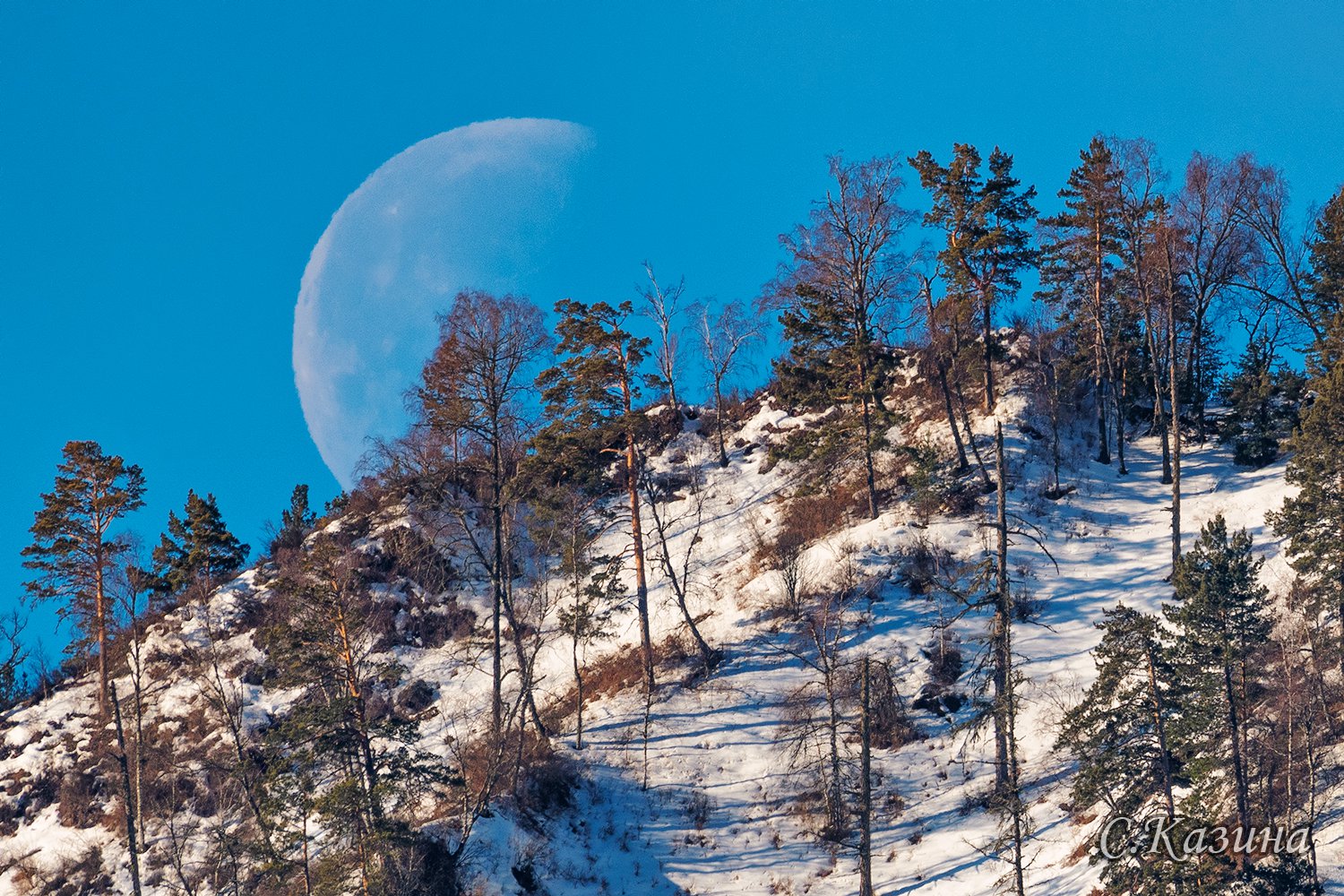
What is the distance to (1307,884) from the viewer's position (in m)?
17.7

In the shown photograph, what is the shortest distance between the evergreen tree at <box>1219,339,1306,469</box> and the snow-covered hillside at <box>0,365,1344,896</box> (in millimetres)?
977

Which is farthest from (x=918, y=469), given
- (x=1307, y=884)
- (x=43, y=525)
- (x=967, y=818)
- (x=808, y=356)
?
(x=43, y=525)

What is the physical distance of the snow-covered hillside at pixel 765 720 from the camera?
1036 inches

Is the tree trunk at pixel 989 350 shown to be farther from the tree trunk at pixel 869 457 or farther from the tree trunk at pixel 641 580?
the tree trunk at pixel 641 580

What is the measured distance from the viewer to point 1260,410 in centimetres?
4175

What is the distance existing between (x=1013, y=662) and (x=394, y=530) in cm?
3087

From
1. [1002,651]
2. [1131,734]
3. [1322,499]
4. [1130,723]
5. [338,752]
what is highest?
[1322,499]

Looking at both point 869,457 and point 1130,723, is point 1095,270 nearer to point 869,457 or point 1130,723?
point 869,457

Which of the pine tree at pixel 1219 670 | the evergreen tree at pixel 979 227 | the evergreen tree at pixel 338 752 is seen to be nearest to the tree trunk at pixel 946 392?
the evergreen tree at pixel 979 227

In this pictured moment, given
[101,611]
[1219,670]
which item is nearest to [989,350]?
[1219,670]

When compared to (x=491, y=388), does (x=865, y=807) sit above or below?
below

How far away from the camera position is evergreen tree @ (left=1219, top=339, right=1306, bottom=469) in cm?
4022

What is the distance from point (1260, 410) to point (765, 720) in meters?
26.8

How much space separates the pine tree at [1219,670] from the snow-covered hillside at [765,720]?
7.45ft
